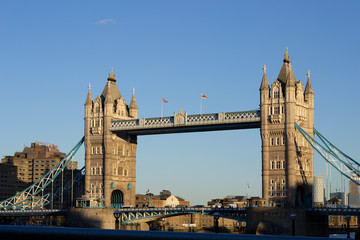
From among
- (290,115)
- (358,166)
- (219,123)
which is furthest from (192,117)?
(358,166)

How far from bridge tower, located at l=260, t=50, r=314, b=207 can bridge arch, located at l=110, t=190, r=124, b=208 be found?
35323 millimetres

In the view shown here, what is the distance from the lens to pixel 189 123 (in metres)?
131

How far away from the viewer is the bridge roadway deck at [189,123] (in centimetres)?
12706

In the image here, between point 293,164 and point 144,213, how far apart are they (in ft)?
113

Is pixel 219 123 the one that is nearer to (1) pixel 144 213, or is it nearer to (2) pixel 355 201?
(1) pixel 144 213

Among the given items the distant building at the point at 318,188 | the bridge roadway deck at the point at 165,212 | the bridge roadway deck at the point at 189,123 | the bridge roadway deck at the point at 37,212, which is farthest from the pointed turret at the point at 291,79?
the bridge roadway deck at the point at 37,212

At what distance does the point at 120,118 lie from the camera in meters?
146

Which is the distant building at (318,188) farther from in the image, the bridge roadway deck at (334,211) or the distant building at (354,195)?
the bridge roadway deck at (334,211)

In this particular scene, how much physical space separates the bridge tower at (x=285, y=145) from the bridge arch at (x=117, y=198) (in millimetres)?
35323

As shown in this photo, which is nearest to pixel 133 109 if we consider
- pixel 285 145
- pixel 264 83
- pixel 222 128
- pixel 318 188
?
pixel 222 128

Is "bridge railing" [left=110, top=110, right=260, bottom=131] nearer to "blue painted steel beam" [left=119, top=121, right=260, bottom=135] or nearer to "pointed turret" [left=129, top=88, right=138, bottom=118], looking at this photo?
"blue painted steel beam" [left=119, top=121, right=260, bottom=135]

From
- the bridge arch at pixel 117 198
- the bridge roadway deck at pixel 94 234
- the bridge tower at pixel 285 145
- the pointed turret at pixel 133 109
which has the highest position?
the pointed turret at pixel 133 109

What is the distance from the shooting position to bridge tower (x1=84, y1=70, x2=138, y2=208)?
458ft

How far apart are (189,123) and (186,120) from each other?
0.92m
